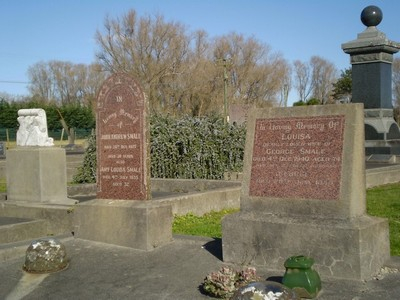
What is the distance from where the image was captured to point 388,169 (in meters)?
14.4

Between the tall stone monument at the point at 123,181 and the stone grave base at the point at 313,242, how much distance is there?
133 cm

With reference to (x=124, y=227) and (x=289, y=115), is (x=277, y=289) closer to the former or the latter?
(x=289, y=115)

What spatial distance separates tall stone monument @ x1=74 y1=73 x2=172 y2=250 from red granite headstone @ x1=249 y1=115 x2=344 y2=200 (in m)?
1.60

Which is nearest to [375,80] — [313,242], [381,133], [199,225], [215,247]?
[381,133]

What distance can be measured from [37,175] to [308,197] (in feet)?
18.3

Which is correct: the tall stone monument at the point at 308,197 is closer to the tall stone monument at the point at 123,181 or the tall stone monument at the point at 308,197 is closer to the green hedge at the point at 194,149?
the tall stone monument at the point at 123,181

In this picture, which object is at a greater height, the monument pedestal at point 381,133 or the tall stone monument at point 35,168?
the monument pedestal at point 381,133

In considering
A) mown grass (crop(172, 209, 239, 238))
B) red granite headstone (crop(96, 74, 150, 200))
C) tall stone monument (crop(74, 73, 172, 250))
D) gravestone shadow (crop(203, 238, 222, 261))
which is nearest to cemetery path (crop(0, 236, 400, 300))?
Result: gravestone shadow (crop(203, 238, 222, 261))

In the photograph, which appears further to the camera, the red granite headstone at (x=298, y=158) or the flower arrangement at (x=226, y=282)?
the red granite headstone at (x=298, y=158)

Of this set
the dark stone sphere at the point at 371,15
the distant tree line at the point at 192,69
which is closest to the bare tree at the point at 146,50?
the distant tree line at the point at 192,69

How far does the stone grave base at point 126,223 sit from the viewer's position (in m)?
6.89

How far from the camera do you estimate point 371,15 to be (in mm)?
17312

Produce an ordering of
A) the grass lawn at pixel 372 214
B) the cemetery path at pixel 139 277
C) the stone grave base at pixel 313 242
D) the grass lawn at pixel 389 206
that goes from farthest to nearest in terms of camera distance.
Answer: the grass lawn at pixel 372 214 < the grass lawn at pixel 389 206 < the stone grave base at pixel 313 242 < the cemetery path at pixel 139 277

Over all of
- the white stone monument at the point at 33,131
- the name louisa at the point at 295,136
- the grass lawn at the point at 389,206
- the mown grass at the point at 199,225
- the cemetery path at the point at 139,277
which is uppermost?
the white stone monument at the point at 33,131
